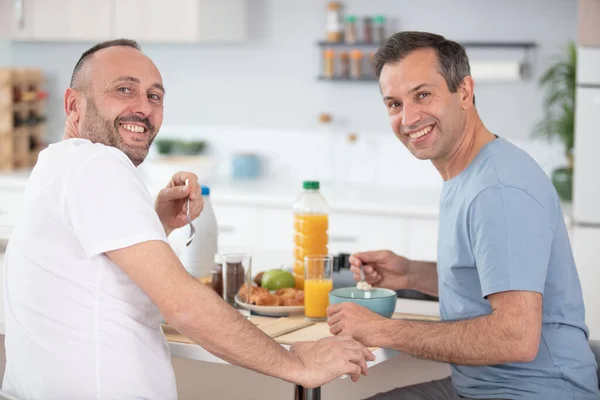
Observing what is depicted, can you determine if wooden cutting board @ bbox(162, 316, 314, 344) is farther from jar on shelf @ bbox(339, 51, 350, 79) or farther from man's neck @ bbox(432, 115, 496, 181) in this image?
jar on shelf @ bbox(339, 51, 350, 79)

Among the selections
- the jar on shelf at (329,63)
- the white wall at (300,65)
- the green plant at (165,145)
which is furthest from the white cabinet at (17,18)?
the jar on shelf at (329,63)

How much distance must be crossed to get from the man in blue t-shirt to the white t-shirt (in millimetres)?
496

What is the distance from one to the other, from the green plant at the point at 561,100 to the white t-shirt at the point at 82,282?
2.83 m

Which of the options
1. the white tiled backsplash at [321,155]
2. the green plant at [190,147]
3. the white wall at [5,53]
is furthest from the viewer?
the white wall at [5,53]

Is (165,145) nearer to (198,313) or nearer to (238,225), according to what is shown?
(238,225)

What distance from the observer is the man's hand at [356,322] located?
196cm

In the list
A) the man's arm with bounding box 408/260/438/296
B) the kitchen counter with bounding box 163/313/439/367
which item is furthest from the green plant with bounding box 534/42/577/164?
the kitchen counter with bounding box 163/313/439/367

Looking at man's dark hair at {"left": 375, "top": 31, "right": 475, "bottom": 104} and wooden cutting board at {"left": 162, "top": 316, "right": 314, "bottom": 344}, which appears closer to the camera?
wooden cutting board at {"left": 162, "top": 316, "right": 314, "bottom": 344}

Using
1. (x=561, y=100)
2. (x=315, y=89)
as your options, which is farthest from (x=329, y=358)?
(x=315, y=89)

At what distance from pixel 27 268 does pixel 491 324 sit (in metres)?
0.95

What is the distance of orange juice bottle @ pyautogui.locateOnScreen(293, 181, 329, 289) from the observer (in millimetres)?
2438

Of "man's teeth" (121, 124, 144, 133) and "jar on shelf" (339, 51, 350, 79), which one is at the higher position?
"jar on shelf" (339, 51, 350, 79)

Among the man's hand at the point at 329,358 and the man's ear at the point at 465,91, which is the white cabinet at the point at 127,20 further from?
the man's hand at the point at 329,358

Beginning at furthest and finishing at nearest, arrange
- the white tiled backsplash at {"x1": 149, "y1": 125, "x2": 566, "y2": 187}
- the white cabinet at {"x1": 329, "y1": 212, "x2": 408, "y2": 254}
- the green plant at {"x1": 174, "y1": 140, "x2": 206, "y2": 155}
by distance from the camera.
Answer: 1. the green plant at {"x1": 174, "y1": 140, "x2": 206, "y2": 155}
2. the white tiled backsplash at {"x1": 149, "y1": 125, "x2": 566, "y2": 187}
3. the white cabinet at {"x1": 329, "y1": 212, "x2": 408, "y2": 254}
